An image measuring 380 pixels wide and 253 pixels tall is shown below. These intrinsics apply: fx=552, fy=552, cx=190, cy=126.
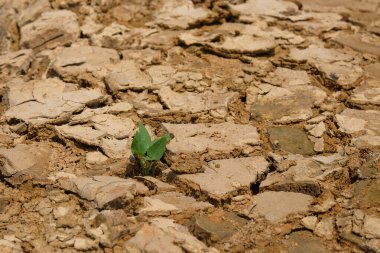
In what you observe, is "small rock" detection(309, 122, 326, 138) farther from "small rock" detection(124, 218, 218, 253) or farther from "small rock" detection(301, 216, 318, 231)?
"small rock" detection(124, 218, 218, 253)

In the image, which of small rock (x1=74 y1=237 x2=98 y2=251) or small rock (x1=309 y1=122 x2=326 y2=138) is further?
small rock (x1=309 y1=122 x2=326 y2=138)

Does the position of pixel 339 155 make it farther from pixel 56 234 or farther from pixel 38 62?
pixel 38 62

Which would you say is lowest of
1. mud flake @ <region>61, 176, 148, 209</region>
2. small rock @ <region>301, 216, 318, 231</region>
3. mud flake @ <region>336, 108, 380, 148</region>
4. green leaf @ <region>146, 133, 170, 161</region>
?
small rock @ <region>301, 216, 318, 231</region>

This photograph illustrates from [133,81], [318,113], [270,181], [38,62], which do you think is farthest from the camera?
[38,62]

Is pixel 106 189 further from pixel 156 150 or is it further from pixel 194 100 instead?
pixel 194 100

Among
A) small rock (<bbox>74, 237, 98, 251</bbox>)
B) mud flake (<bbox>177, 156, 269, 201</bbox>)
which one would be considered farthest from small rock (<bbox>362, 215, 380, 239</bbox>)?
small rock (<bbox>74, 237, 98, 251</bbox>)

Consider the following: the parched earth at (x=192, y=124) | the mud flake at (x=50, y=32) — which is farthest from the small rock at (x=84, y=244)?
the mud flake at (x=50, y=32)

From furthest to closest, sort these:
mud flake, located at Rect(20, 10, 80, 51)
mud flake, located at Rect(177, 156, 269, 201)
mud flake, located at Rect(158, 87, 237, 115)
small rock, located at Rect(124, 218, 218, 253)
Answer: mud flake, located at Rect(20, 10, 80, 51), mud flake, located at Rect(158, 87, 237, 115), mud flake, located at Rect(177, 156, 269, 201), small rock, located at Rect(124, 218, 218, 253)

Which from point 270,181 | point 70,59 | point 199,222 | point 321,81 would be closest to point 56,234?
point 199,222

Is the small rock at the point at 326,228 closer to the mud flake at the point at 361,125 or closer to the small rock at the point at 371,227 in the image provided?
the small rock at the point at 371,227
